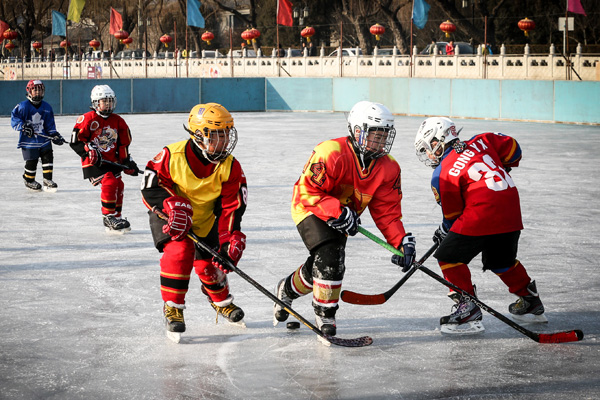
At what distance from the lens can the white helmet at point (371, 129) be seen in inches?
181

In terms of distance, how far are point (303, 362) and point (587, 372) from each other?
1.40m

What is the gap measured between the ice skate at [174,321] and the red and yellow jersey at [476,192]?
5.28ft

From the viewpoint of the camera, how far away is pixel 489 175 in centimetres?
483

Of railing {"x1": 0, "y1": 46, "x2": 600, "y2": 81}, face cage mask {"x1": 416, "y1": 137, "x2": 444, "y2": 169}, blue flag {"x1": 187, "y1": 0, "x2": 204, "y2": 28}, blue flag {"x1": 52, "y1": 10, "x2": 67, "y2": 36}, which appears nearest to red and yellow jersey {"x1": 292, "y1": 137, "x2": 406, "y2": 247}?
face cage mask {"x1": 416, "y1": 137, "x2": 444, "y2": 169}

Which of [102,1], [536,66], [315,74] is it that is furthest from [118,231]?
[102,1]

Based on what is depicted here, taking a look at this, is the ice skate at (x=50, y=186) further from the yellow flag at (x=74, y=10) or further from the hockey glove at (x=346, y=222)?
the yellow flag at (x=74, y=10)

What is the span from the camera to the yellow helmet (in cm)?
464

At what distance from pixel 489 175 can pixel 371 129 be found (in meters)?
0.75

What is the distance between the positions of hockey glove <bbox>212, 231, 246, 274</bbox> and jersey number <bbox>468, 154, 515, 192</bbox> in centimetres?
134

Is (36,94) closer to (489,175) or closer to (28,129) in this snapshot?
(28,129)

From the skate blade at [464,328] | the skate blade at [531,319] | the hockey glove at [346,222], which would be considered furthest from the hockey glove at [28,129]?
the skate blade at [531,319]

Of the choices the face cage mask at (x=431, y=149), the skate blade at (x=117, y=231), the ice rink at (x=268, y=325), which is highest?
the face cage mask at (x=431, y=149)

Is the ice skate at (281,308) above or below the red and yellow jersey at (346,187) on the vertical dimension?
below

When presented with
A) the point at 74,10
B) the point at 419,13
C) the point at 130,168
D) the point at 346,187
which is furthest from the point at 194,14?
the point at 346,187
